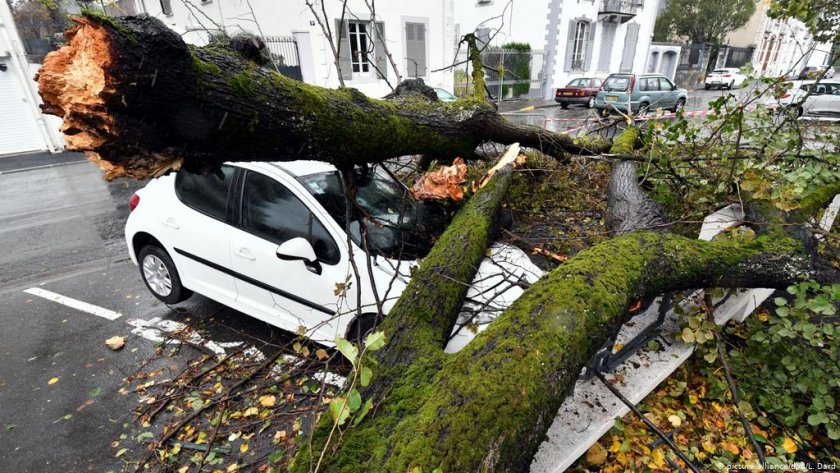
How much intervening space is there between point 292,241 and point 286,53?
14.3m

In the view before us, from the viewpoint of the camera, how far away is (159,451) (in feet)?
8.17

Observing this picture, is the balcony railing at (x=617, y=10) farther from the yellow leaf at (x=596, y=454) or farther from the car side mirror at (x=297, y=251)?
the yellow leaf at (x=596, y=454)

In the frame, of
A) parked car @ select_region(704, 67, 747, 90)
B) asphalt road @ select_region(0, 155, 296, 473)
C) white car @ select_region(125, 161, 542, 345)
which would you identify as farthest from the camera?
parked car @ select_region(704, 67, 747, 90)

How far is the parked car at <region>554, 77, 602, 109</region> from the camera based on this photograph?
17.6 m

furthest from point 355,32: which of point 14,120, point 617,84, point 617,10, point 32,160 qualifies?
point 617,10

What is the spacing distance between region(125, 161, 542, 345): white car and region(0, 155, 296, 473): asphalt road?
0.48 meters

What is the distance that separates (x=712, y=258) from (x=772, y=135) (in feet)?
6.29

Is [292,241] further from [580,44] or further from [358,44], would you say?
[580,44]

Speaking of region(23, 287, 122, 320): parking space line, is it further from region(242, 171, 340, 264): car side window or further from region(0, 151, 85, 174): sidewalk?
region(0, 151, 85, 174): sidewalk

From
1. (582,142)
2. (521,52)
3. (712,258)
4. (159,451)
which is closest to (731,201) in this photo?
(712,258)

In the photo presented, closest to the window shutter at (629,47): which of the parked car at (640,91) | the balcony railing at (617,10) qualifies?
the balcony railing at (617,10)

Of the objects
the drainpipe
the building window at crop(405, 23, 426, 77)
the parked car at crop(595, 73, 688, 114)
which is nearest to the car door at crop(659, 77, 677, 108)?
the parked car at crop(595, 73, 688, 114)

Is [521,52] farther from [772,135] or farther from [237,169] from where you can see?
[237,169]

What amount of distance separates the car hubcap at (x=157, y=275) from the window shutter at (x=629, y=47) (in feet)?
90.3
